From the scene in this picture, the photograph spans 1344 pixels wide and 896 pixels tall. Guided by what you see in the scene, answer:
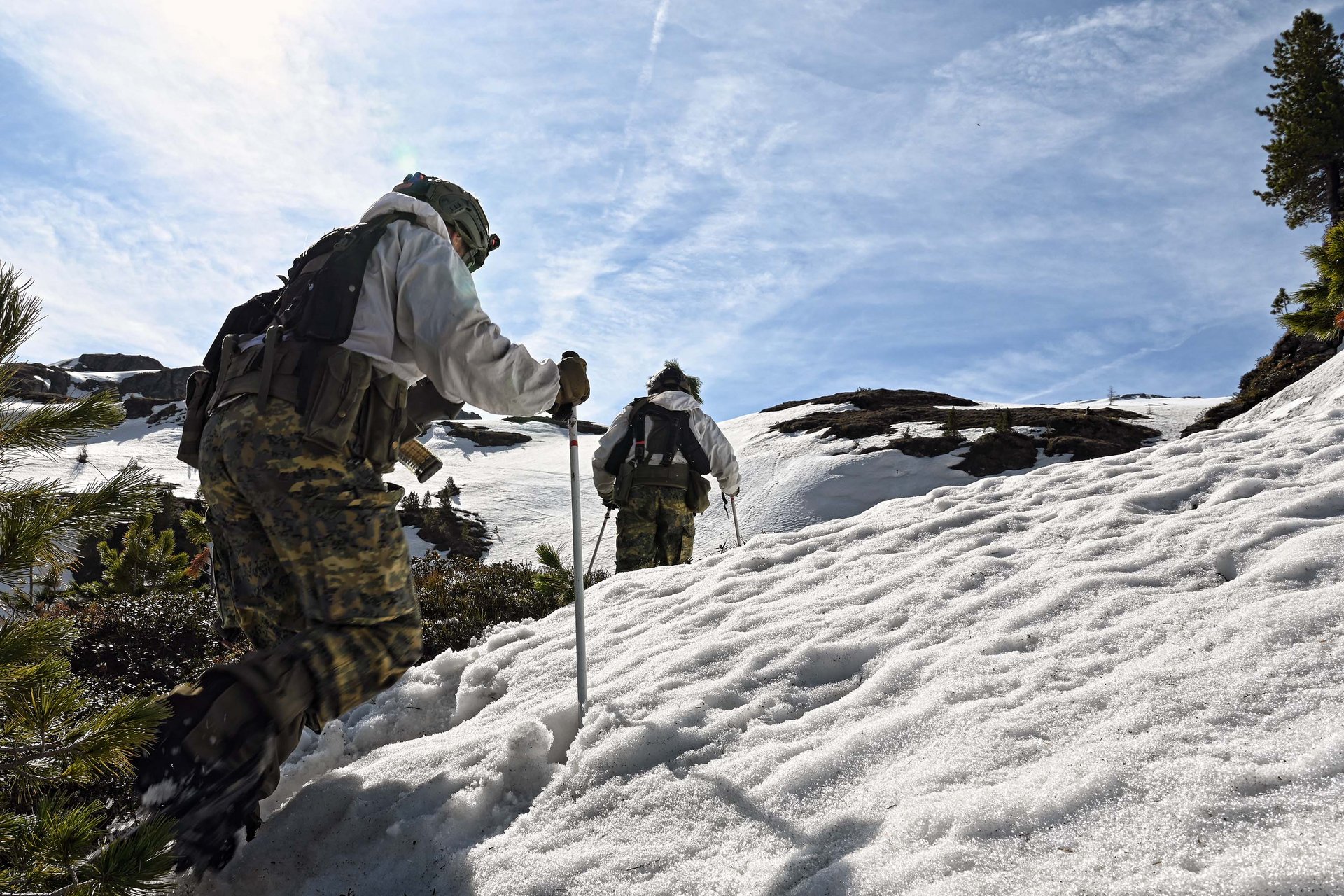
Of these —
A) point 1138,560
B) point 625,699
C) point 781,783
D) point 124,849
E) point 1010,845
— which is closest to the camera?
point 124,849

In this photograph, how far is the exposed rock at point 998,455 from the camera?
17922mm

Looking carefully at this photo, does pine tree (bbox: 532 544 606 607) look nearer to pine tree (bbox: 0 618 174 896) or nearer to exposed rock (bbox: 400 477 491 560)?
pine tree (bbox: 0 618 174 896)

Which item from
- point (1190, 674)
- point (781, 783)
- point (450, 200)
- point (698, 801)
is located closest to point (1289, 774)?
point (1190, 674)

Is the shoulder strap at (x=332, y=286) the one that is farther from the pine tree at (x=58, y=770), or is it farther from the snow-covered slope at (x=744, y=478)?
the snow-covered slope at (x=744, y=478)

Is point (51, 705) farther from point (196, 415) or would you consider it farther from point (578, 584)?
point (578, 584)

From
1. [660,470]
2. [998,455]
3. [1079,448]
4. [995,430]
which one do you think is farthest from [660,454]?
[995,430]

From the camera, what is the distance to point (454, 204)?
3.40 metres

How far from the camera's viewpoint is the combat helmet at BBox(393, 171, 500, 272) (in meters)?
3.37

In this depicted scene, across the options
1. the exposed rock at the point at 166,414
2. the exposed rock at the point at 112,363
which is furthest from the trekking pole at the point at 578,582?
the exposed rock at the point at 112,363

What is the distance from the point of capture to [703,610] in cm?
457

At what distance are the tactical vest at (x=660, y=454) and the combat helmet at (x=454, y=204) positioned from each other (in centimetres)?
459

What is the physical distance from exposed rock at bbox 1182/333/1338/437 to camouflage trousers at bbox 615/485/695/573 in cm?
935

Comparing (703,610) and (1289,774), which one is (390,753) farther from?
(1289,774)

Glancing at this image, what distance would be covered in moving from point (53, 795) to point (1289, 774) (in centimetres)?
310
